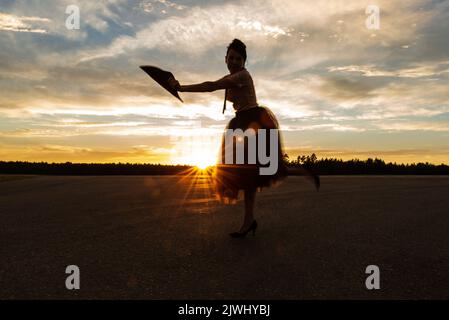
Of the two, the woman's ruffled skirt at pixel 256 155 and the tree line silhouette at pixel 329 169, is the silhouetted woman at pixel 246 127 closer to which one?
the woman's ruffled skirt at pixel 256 155

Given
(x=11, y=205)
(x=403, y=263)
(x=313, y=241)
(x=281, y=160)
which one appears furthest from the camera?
(x=11, y=205)

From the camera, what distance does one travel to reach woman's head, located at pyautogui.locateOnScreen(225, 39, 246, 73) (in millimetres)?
5664

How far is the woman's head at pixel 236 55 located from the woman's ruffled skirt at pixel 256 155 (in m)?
0.58

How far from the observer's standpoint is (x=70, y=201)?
1013 centimetres

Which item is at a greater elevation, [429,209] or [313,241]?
[429,209]

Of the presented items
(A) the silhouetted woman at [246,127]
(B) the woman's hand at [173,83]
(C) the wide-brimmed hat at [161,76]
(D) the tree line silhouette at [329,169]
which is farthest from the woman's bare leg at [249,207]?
(D) the tree line silhouette at [329,169]

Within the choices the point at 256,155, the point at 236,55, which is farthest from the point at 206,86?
the point at 256,155

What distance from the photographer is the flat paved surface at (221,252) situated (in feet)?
11.6

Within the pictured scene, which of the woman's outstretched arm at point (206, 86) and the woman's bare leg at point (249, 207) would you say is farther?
the woman's bare leg at point (249, 207)

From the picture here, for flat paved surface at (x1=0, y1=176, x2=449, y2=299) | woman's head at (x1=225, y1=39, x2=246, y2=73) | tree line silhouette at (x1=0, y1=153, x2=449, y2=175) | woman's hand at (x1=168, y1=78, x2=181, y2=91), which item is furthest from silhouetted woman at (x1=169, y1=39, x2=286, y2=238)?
tree line silhouette at (x1=0, y1=153, x2=449, y2=175)

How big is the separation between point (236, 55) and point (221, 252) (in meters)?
2.47

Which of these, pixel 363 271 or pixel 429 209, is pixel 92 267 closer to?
pixel 363 271
